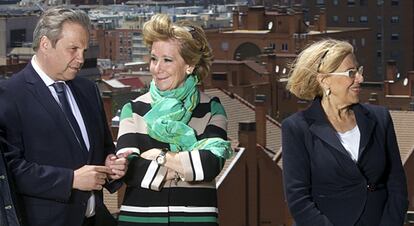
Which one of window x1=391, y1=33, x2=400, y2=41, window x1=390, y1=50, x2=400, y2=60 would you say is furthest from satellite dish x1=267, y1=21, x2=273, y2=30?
window x1=391, y1=33, x2=400, y2=41

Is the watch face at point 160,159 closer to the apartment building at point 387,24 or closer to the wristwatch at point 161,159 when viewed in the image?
the wristwatch at point 161,159

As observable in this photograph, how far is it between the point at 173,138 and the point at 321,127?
549mm

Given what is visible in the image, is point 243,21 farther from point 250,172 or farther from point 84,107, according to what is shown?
point 84,107

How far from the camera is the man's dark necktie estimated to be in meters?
4.40

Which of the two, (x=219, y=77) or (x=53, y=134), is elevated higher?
(x=53, y=134)

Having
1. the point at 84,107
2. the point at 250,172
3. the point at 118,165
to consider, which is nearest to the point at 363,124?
the point at 118,165

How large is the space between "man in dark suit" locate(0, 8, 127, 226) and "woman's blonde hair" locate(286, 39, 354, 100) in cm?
73

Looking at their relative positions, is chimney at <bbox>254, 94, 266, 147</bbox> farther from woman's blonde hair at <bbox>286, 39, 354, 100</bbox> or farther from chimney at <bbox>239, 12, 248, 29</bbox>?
chimney at <bbox>239, 12, 248, 29</bbox>

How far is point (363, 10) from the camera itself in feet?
224

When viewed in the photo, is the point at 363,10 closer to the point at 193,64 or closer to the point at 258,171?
the point at 258,171

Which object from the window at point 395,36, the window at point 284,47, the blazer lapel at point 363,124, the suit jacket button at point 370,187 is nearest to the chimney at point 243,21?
the window at point 284,47

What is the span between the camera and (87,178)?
14.0 feet

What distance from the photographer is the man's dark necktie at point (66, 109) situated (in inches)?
173

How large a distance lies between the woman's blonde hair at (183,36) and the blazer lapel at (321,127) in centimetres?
44
